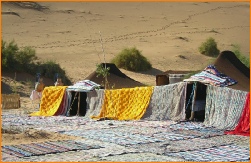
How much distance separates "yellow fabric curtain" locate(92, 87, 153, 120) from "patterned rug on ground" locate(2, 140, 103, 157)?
207 inches

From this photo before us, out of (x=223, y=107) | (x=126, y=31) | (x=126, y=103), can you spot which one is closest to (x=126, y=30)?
(x=126, y=31)

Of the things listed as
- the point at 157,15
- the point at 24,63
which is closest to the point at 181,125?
the point at 24,63

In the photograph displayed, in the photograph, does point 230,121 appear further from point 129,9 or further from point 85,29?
point 129,9

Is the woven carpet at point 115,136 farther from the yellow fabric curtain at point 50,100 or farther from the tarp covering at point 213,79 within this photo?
the yellow fabric curtain at point 50,100

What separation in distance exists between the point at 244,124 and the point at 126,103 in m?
4.56

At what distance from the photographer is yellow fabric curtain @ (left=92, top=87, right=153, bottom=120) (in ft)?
52.6

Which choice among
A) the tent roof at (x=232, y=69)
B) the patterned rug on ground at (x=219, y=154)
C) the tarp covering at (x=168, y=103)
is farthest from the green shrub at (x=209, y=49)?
the patterned rug on ground at (x=219, y=154)

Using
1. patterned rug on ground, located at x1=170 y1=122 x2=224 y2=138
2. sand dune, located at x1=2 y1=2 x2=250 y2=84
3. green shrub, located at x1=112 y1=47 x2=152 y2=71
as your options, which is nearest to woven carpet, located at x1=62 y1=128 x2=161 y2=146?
patterned rug on ground, located at x1=170 y1=122 x2=224 y2=138

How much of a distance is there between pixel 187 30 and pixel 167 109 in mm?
36750

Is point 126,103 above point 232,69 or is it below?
below

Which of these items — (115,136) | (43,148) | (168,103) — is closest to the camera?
(43,148)

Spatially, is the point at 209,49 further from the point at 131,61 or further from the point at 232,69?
the point at 232,69

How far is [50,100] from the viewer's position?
18.3m

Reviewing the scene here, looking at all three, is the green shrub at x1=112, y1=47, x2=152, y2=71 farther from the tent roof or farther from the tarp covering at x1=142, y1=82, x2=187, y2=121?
the tarp covering at x1=142, y1=82, x2=187, y2=121
